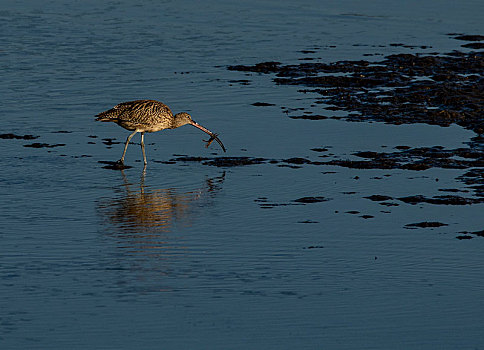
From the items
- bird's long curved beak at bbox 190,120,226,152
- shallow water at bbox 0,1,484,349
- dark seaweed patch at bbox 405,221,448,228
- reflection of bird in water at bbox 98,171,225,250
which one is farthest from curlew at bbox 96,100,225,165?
dark seaweed patch at bbox 405,221,448,228

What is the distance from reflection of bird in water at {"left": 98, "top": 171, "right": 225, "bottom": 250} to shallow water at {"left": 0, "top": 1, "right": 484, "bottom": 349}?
42 millimetres

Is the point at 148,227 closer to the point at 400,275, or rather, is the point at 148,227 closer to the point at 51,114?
the point at 400,275

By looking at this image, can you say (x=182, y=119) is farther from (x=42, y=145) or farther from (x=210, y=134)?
(x=42, y=145)

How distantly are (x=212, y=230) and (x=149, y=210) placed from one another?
1.45 metres

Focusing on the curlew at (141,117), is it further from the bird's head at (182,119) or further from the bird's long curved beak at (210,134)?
the bird's head at (182,119)

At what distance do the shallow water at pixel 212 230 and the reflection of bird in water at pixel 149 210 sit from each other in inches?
1.7

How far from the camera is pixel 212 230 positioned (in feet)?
44.4

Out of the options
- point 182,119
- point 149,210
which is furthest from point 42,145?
point 149,210

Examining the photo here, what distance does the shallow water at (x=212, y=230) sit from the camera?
1023 centimetres

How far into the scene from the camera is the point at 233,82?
78.2 ft

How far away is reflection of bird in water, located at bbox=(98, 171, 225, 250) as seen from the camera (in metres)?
13.3

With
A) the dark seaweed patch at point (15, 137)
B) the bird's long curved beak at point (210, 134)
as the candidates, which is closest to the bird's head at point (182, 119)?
the bird's long curved beak at point (210, 134)

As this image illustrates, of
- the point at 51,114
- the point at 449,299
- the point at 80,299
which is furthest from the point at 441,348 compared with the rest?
the point at 51,114

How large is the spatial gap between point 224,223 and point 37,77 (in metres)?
11.4
